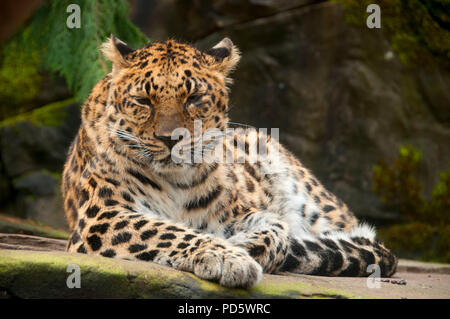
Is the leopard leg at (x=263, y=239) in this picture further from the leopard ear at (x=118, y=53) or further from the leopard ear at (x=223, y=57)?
the leopard ear at (x=118, y=53)

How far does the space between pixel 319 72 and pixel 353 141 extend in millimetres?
1684

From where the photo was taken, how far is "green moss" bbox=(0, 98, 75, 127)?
13.3 m

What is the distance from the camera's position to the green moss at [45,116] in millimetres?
13328

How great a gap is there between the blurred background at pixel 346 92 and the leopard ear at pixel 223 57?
4.26 metres

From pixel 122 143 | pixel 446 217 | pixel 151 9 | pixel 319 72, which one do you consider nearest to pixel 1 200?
pixel 151 9

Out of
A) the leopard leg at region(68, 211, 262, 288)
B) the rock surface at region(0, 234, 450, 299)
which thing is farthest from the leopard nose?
the rock surface at region(0, 234, 450, 299)

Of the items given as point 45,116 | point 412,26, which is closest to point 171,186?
point 412,26

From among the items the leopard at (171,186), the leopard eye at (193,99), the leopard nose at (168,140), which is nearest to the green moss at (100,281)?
the leopard at (171,186)

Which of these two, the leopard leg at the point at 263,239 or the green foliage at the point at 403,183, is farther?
the green foliage at the point at 403,183

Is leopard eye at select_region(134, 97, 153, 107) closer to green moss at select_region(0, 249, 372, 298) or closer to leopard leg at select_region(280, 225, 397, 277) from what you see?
green moss at select_region(0, 249, 372, 298)

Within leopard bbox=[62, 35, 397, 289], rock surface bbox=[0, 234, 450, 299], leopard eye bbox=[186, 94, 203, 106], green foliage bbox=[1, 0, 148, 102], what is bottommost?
rock surface bbox=[0, 234, 450, 299]

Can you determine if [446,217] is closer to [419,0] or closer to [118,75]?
[419,0]

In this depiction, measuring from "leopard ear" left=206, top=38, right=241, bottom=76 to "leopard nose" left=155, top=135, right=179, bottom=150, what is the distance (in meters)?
1.37

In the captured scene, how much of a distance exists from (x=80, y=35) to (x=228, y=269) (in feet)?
21.4
